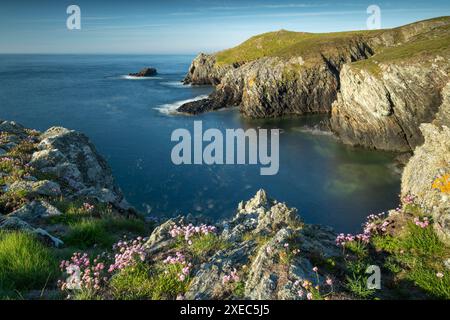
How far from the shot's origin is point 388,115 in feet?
192

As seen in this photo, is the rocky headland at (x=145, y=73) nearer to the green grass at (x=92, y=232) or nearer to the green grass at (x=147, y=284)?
the green grass at (x=92, y=232)

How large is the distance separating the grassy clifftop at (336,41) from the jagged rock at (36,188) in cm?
6587

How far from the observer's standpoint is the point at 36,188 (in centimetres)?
1471

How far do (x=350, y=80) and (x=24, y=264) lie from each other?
66484 millimetres

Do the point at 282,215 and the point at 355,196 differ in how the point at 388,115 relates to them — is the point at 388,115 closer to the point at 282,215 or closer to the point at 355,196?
the point at 355,196

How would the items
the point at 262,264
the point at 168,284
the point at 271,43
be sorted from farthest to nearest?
1. the point at 271,43
2. the point at 262,264
3. the point at 168,284

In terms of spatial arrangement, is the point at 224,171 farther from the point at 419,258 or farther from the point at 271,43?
the point at 271,43

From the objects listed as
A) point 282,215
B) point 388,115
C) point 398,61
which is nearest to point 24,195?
point 282,215

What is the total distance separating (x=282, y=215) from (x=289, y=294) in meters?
4.98

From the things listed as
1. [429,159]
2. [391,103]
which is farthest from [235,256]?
[391,103]

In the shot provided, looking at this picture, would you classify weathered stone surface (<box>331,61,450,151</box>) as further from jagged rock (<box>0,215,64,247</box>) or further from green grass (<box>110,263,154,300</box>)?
green grass (<box>110,263,154,300</box>)

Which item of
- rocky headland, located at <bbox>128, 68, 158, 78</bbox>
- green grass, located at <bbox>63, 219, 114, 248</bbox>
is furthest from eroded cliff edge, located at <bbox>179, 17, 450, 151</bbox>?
green grass, located at <bbox>63, 219, 114, 248</bbox>

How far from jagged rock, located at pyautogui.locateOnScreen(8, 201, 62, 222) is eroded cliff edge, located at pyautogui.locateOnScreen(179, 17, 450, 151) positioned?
151 ft

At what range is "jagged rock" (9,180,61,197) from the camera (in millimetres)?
14391
